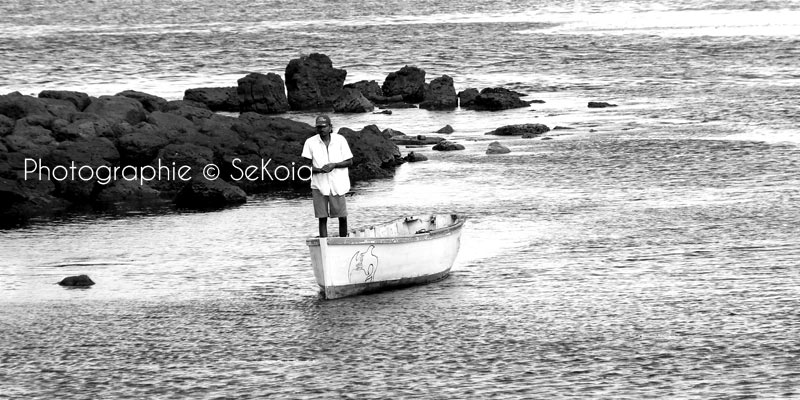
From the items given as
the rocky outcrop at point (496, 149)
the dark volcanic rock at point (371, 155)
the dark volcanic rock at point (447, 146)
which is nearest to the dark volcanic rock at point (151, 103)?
the dark volcanic rock at point (371, 155)

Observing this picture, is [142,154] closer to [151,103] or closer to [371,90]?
[151,103]

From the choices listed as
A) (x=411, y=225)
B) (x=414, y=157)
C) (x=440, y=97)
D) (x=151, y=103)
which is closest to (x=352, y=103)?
(x=440, y=97)

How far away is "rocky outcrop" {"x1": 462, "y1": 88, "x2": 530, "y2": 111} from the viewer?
169ft

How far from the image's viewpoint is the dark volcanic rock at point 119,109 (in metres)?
37.5

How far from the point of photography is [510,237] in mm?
26766

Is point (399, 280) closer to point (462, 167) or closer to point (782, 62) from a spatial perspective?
point (462, 167)

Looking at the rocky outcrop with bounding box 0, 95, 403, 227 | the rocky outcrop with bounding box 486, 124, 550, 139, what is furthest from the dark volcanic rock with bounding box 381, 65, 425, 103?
the rocky outcrop with bounding box 0, 95, 403, 227

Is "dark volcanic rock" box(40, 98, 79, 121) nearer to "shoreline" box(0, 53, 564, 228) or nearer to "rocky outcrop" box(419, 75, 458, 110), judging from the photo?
"shoreline" box(0, 53, 564, 228)

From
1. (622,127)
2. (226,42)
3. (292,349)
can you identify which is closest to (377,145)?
(622,127)

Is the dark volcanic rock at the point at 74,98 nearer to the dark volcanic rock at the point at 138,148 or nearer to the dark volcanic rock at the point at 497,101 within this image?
the dark volcanic rock at the point at 138,148

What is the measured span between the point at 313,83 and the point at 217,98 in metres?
4.21

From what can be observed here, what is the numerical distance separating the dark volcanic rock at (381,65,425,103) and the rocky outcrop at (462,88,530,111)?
3.77m

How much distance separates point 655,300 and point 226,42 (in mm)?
74178

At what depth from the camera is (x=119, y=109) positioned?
37906mm
